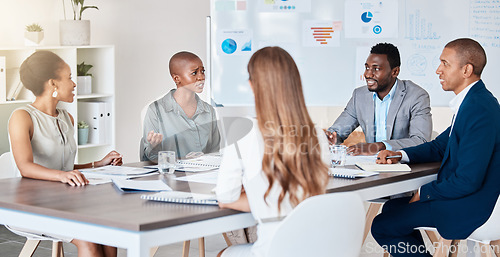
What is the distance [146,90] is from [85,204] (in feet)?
13.3

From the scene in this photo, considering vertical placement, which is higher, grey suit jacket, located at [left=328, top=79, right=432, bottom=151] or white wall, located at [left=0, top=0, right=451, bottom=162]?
white wall, located at [left=0, top=0, right=451, bottom=162]

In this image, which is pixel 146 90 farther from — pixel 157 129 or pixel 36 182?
pixel 36 182

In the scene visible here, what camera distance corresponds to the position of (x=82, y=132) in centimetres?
522

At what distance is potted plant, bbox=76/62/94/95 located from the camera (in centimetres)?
524

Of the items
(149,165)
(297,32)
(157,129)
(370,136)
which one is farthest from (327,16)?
(149,165)

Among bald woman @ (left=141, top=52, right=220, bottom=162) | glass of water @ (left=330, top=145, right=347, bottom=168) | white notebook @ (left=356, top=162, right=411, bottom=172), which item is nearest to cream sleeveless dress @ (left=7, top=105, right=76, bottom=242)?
bald woman @ (left=141, top=52, right=220, bottom=162)

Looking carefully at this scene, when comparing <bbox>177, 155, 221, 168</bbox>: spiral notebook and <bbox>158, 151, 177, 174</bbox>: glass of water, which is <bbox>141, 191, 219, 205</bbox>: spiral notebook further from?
<bbox>177, 155, 221, 168</bbox>: spiral notebook

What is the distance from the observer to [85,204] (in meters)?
2.20

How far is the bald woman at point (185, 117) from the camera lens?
395 centimetres

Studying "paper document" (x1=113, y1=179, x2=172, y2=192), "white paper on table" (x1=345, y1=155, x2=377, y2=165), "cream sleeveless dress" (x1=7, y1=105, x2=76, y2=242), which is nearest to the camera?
"paper document" (x1=113, y1=179, x2=172, y2=192)

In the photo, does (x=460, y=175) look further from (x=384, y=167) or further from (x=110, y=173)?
(x=110, y=173)

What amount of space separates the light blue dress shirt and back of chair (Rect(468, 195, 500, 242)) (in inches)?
40.7

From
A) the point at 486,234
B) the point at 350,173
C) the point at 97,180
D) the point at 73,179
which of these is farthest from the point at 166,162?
the point at 486,234

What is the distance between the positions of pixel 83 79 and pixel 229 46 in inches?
44.0
